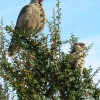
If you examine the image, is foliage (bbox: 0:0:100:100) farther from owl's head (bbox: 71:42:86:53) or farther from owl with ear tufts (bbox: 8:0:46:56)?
owl with ear tufts (bbox: 8:0:46:56)

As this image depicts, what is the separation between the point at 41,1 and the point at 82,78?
127 inches

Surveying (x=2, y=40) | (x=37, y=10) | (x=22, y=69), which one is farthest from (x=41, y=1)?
(x=22, y=69)

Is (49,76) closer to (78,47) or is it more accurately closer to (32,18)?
(78,47)

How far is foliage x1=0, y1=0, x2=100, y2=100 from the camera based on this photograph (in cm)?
421

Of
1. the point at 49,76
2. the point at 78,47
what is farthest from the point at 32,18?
the point at 49,76

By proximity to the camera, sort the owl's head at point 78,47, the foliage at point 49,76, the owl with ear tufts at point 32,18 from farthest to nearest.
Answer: the owl with ear tufts at point 32,18
the owl's head at point 78,47
the foliage at point 49,76

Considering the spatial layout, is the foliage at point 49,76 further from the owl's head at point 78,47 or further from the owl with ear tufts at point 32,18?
the owl with ear tufts at point 32,18

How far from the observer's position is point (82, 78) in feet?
14.5

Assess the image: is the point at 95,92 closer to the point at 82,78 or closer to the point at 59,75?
the point at 82,78

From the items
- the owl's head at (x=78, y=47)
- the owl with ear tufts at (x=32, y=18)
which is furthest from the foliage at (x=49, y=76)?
the owl with ear tufts at (x=32, y=18)

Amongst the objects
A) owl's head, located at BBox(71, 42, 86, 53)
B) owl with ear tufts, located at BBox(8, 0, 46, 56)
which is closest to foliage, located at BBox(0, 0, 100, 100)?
owl's head, located at BBox(71, 42, 86, 53)

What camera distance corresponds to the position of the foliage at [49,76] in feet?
13.8

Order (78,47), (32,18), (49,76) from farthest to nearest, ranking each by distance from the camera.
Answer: (32,18), (78,47), (49,76)

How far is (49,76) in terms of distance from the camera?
4.28 meters
